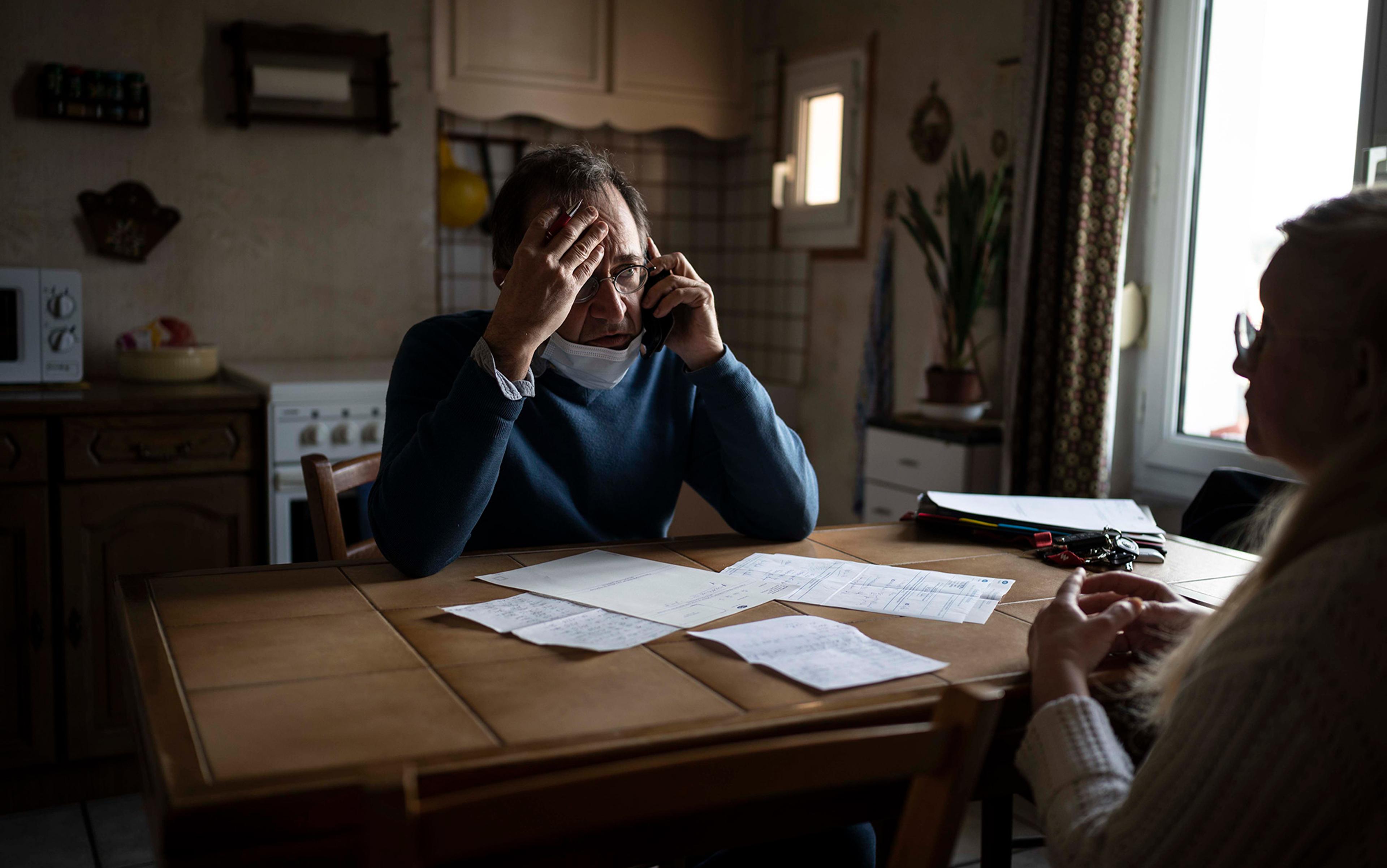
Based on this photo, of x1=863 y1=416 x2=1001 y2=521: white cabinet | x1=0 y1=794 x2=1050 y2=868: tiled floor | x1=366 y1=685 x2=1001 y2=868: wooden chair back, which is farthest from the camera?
x1=863 y1=416 x2=1001 y2=521: white cabinet

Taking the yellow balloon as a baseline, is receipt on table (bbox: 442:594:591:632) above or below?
below

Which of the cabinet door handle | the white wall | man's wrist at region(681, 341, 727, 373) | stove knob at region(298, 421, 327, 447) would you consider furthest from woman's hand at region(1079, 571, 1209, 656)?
the white wall

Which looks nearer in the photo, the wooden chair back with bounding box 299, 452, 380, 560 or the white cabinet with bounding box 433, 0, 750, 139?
the wooden chair back with bounding box 299, 452, 380, 560

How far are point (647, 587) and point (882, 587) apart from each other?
29 centimetres

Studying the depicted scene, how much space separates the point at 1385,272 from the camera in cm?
76

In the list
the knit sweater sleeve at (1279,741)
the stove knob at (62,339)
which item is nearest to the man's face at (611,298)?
the knit sweater sleeve at (1279,741)

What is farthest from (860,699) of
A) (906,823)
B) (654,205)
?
(654,205)

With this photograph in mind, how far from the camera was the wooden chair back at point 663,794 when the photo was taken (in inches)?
23.5

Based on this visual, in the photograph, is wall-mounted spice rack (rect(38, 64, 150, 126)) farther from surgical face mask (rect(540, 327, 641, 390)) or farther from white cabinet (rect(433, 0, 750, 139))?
→ surgical face mask (rect(540, 327, 641, 390))

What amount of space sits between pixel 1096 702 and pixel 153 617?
94cm

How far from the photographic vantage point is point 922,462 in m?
2.96

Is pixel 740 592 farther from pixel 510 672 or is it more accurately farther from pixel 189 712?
pixel 189 712

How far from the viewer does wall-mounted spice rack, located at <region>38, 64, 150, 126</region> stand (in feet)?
9.91

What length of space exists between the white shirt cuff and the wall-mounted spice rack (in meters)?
2.34
